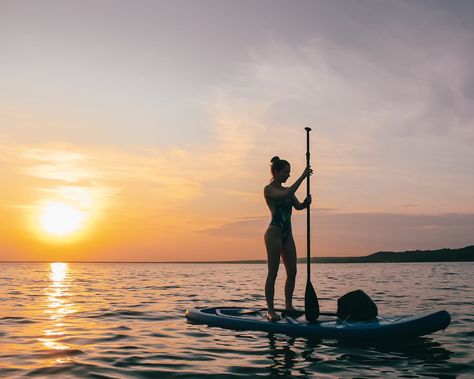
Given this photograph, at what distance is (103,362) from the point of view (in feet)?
22.1

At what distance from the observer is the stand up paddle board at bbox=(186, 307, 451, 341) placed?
25.8 feet

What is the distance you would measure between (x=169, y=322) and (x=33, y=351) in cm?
355

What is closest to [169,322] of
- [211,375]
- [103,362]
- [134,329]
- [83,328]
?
[134,329]

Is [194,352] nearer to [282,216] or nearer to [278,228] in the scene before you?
[278,228]

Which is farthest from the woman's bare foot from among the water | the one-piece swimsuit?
the one-piece swimsuit

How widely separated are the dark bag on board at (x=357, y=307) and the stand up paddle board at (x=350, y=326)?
0.13m

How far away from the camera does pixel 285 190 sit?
8930mm

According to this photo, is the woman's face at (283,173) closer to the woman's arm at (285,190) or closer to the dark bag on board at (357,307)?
the woman's arm at (285,190)

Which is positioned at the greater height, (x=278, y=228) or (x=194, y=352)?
(x=278, y=228)

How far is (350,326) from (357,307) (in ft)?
2.36

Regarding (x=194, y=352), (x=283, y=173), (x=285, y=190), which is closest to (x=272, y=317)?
(x=194, y=352)

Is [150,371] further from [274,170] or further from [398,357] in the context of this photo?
[274,170]

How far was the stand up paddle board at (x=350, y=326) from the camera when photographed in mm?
7863

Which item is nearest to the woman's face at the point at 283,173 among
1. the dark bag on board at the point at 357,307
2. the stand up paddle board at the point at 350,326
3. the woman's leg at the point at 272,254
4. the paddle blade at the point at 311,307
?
the woman's leg at the point at 272,254
